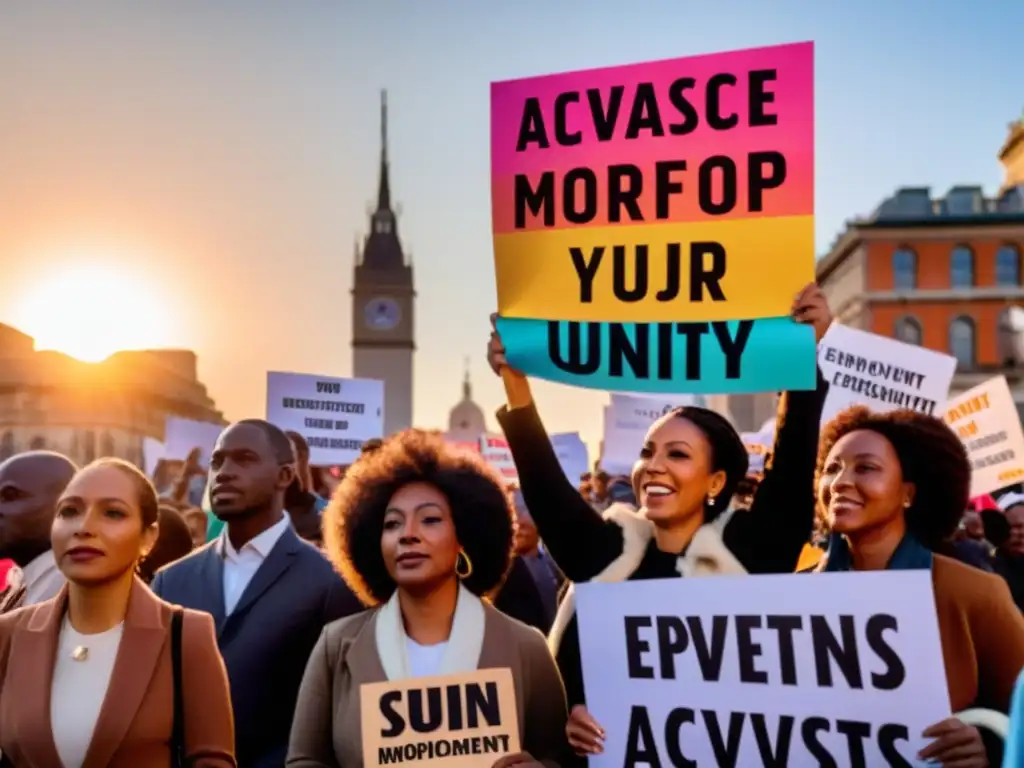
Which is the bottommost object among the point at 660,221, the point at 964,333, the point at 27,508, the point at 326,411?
the point at 27,508

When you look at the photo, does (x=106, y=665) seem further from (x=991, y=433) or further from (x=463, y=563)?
(x=991, y=433)

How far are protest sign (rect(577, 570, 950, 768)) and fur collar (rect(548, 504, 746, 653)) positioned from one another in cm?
18

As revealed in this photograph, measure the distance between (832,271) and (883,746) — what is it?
197ft

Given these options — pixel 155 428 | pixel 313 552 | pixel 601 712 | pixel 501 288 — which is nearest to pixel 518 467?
pixel 501 288

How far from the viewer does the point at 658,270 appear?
3939 mm

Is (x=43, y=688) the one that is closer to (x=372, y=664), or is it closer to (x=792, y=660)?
(x=372, y=664)

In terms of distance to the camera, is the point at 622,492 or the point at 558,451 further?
the point at 558,451

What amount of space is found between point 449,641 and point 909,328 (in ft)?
175

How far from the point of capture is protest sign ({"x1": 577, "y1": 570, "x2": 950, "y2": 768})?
3258 mm

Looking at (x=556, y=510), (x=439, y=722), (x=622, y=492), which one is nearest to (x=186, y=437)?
(x=622, y=492)

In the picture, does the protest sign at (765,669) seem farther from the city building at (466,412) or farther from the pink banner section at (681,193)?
the city building at (466,412)

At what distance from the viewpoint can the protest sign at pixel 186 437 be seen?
1341 centimetres

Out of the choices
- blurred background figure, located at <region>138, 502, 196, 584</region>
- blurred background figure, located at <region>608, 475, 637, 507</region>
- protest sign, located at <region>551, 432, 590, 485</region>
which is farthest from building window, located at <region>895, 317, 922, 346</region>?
blurred background figure, located at <region>138, 502, 196, 584</region>

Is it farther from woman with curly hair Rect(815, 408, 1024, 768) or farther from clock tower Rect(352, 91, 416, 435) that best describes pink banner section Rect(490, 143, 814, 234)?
clock tower Rect(352, 91, 416, 435)
